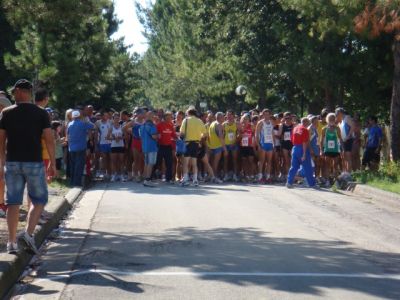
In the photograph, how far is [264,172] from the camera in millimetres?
21703

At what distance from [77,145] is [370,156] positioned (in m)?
9.17

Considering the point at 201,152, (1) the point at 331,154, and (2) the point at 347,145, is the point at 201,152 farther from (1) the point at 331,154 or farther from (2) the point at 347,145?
(2) the point at 347,145

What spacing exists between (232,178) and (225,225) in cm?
962

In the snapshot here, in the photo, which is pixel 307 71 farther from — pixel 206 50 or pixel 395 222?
pixel 206 50

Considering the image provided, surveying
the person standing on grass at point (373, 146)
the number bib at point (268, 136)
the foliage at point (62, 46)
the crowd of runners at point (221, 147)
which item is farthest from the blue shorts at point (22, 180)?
the person standing on grass at point (373, 146)

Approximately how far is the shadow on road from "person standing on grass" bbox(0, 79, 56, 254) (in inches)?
36.6

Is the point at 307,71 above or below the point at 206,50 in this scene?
below

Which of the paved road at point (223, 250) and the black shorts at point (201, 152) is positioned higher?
the black shorts at point (201, 152)

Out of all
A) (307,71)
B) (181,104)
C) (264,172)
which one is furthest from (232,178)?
(181,104)

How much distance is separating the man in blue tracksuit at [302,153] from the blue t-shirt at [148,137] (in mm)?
3450

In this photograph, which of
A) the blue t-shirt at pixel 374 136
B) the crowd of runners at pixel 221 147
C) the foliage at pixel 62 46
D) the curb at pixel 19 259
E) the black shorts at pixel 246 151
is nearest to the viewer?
the curb at pixel 19 259

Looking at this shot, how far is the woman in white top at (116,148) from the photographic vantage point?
68.4 ft

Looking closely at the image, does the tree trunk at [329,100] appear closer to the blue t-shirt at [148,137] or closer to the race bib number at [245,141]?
the race bib number at [245,141]

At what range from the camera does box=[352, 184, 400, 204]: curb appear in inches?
628
